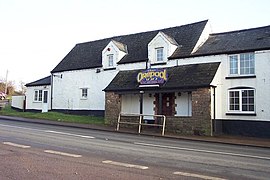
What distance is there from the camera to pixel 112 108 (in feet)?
72.8

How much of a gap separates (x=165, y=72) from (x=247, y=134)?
21.7 feet

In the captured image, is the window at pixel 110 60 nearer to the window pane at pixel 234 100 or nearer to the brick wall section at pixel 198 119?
the brick wall section at pixel 198 119

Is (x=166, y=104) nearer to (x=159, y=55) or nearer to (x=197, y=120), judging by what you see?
(x=159, y=55)

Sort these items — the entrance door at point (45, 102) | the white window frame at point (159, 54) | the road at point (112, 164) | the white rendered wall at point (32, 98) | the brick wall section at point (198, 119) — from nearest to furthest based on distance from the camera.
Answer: the road at point (112, 164), the brick wall section at point (198, 119), the white window frame at point (159, 54), the entrance door at point (45, 102), the white rendered wall at point (32, 98)

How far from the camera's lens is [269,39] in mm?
19000

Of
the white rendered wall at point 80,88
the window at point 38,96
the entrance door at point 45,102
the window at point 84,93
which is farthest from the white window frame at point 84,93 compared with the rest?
the window at point 38,96

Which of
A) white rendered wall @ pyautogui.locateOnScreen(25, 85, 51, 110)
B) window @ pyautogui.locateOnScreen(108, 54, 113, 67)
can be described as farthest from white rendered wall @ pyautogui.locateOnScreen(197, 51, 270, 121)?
white rendered wall @ pyautogui.locateOnScreen(25, 85, 51, 110)

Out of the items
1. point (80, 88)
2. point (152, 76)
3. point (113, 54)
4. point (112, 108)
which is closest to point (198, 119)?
point (152, 76)

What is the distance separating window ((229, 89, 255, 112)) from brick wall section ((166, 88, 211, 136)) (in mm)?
2282

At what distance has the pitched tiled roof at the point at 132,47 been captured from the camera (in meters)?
23.0

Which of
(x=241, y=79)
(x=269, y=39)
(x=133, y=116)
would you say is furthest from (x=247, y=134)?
(x=133, y=116)

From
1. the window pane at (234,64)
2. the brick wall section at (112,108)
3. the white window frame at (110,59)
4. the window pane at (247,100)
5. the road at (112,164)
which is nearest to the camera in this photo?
the road at (112,164)

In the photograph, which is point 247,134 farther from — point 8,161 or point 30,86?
point 30,86

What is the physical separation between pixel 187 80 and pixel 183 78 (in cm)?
50
